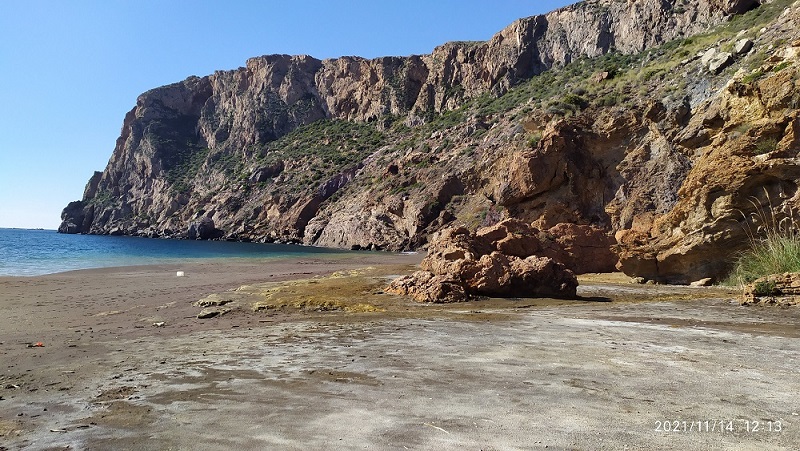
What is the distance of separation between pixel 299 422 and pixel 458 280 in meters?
9.62

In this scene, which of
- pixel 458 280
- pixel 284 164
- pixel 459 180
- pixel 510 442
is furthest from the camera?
pixel 284 164

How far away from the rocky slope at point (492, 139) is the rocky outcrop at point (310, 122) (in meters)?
0.34

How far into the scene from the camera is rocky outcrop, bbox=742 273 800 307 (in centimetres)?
902

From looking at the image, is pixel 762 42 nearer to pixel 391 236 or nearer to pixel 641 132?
pixel 641 132

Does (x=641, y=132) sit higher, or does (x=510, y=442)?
(x=641, y=132)

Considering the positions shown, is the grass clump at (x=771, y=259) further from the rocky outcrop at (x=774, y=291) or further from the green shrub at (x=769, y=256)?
the rocky outcrop at (x=774, y=291)

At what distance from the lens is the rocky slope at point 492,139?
15.4m

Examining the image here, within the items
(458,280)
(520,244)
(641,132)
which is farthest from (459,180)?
(458,280)

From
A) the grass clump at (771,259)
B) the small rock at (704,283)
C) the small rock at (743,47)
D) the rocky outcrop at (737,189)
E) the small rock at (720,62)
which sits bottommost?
the small rock at (704,283)

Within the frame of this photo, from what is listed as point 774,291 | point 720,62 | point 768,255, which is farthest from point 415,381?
point 720,62

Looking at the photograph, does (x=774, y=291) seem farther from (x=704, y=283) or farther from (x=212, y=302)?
(x=212, y=302)

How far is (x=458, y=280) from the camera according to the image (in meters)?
13.0

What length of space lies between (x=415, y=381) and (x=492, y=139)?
5336cm

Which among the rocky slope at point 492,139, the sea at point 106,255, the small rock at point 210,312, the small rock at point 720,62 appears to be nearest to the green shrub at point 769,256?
the rocky slope at point 492,139
